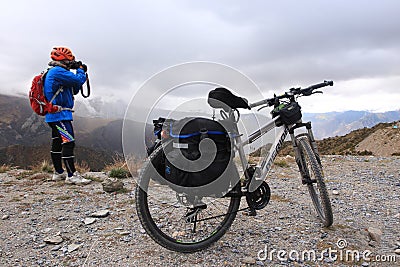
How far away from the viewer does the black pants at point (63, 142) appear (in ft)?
19.0

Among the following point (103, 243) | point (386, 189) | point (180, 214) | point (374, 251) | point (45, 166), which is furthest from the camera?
point (45, 166)

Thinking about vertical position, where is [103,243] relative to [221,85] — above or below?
below

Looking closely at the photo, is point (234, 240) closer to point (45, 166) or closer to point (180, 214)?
point (180, 214)

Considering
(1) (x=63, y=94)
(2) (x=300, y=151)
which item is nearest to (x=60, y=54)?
(1) (x=63, y=94)

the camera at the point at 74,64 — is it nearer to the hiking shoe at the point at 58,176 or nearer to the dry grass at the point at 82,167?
the hiking shoe at the point at 58,176

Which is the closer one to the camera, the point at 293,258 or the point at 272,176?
the point at 293,258

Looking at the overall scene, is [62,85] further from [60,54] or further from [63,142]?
[63,142]

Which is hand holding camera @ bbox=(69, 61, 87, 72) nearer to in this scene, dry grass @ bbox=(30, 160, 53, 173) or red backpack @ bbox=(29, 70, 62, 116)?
red backpack @ bbox=(29, 70, 62, 116)

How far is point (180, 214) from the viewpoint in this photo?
13.3 feet

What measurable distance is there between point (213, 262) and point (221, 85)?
1881mm

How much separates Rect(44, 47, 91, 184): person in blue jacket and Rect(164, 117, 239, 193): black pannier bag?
387 cm

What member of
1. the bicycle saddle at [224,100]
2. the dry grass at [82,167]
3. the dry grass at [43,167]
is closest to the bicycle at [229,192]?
the bicycle saddle at [224,100]

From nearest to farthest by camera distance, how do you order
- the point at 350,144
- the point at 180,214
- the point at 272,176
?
the point at 180,214, the point at 272,176, the point at 350,144

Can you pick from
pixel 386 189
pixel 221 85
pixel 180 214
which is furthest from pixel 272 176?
pixel 221 85
